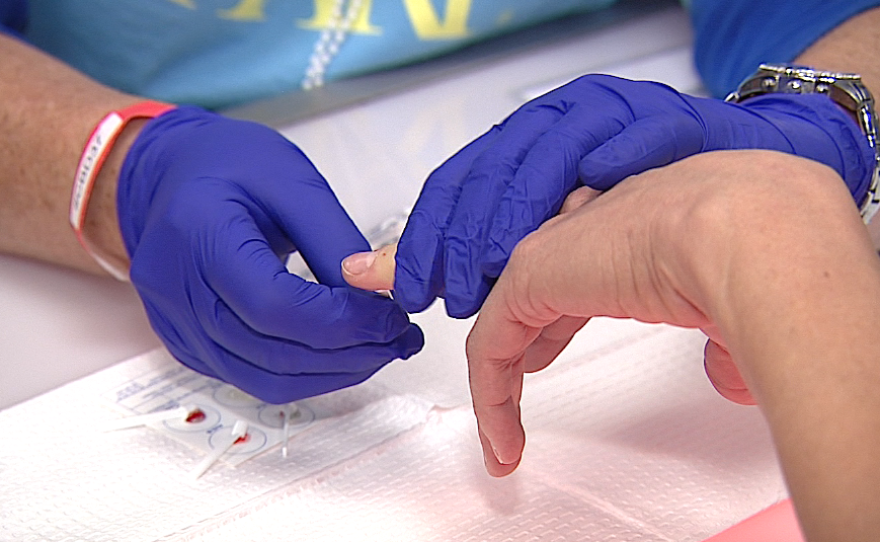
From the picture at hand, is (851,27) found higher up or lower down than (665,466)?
higher up

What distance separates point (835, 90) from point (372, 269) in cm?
47


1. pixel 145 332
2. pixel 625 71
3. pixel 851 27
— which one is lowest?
pixel 145 332

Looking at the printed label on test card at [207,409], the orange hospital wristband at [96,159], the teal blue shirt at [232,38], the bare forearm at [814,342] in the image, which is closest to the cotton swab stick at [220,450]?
the printed label on test card at [207,409]

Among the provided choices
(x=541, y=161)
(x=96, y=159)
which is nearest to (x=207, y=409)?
(x=96, y=159)

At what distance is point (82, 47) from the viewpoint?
1.25 meters

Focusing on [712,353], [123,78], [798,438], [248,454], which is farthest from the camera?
[123,78]

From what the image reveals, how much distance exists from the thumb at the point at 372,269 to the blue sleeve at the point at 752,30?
0.66 meters

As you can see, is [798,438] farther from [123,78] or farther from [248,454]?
[123,78]

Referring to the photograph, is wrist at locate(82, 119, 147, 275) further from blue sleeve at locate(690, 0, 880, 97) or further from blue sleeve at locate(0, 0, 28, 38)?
blue sleeve at locate(690, 0, 880, 97)

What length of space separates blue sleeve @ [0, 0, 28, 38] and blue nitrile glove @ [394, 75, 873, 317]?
797 mm

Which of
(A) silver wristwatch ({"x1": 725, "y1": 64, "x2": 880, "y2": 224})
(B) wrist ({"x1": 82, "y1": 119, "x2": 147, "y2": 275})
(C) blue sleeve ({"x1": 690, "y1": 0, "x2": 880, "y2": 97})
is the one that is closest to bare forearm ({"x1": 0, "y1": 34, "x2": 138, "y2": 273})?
(B) wrist ({"x1": 82, "y1": 119, "x2": 147, "y2": 275})

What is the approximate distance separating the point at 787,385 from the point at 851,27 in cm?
81

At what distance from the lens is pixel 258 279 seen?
2.41 feet

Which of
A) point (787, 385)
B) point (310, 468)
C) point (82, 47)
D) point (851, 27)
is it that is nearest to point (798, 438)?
point (787, 385)
